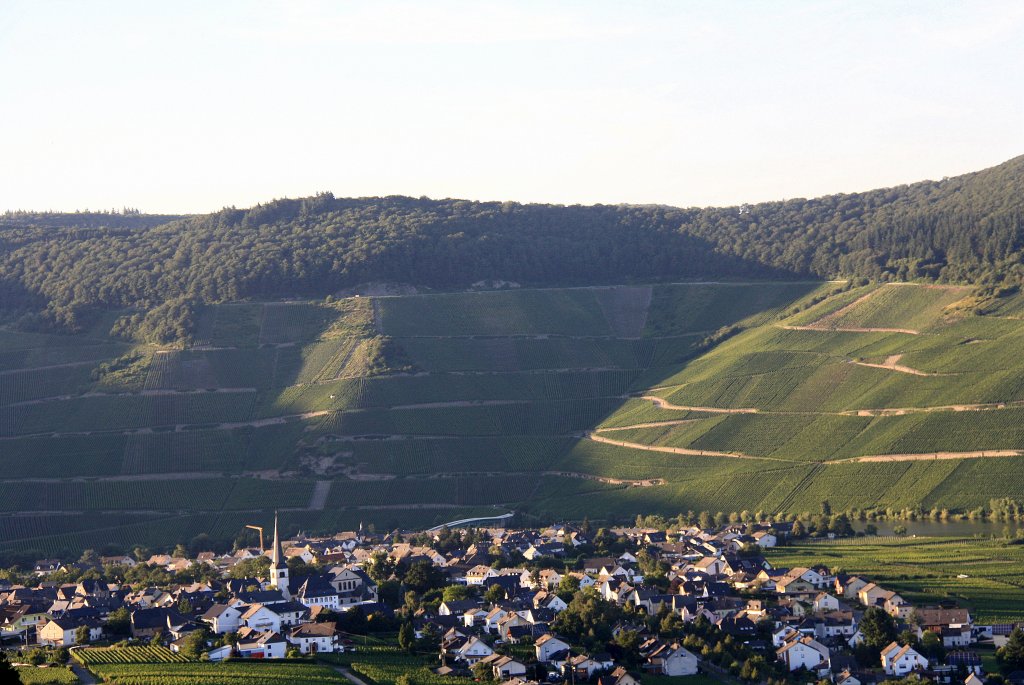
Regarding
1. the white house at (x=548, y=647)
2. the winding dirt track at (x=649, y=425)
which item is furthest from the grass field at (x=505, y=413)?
the white house at (x=548, y=647)

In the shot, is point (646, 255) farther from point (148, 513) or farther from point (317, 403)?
point (148, 513)

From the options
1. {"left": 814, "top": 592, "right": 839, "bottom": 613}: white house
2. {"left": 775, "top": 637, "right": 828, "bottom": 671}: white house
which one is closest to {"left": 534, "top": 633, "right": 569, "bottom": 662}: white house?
{"left": 775, "top": 637, "right": 828, "bottom": 671}: white house

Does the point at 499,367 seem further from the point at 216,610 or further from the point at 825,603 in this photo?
the point at 216,610

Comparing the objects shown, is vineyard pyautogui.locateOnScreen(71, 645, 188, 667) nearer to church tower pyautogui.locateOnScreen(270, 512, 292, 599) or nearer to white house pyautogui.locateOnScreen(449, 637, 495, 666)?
white house pyautogui.locateOnScreen(449, 637, 495, 666)

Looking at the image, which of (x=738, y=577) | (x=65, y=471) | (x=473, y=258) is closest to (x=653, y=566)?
Answer: (x=738, y=577)

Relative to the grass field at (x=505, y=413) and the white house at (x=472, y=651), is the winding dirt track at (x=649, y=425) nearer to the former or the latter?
the grass field at (x=505, y=413)

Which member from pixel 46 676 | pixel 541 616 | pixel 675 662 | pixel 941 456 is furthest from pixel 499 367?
pixel 46 676
